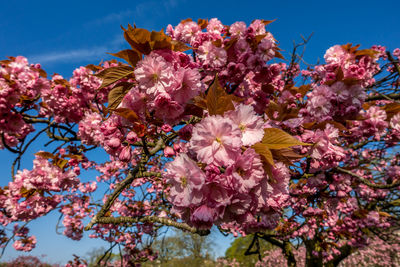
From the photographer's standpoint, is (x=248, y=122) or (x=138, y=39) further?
(x=138, y=39)

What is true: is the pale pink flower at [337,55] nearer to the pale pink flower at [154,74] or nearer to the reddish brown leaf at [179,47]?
the reddish brown leaf at [179,47]

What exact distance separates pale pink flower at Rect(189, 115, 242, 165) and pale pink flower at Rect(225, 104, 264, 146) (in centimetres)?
8

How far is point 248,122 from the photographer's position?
894 mm

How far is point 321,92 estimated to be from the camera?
5.75 feet

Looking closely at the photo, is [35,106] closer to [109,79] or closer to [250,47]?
[109,79]

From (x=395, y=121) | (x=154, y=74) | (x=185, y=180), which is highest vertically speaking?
(x=395, y=121)

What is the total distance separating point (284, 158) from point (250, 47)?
1.29 metres

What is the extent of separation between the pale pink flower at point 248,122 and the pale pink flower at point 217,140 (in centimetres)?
8

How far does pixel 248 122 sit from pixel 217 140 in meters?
0.16

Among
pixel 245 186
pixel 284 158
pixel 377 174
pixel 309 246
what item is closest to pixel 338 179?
pixel 284 158

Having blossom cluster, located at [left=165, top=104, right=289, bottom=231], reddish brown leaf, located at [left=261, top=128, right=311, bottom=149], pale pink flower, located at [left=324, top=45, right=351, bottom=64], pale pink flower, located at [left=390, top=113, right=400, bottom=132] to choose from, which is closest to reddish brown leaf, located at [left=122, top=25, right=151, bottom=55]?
blossom cluster, located at [left=165, top=104, right=289, bottom=231]

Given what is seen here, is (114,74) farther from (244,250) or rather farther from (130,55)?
(244,250)

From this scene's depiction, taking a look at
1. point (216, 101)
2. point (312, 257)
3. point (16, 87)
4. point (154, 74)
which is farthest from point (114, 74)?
point (312, 257)

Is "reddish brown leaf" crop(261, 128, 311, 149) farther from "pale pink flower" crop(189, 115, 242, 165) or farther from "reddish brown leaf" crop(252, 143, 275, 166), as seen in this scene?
"pale pink flower" crop(189, 115, 242, 165)
